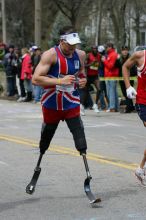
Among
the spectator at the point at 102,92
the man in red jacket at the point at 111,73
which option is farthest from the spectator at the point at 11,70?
the man in red jacket at the point at 111,73

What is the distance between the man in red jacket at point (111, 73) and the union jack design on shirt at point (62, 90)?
10396 mm

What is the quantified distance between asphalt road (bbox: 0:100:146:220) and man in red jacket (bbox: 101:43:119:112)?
10.7 ft

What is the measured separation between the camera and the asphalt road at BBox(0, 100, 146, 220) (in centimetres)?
644

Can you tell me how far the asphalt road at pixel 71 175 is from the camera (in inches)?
253

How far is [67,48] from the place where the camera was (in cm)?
673

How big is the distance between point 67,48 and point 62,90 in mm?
472

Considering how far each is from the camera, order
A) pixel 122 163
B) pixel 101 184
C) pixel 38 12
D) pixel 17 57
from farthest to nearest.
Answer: pixel 38 12 → pixel 17 57 → pixel 122 163 → pixel 101 184

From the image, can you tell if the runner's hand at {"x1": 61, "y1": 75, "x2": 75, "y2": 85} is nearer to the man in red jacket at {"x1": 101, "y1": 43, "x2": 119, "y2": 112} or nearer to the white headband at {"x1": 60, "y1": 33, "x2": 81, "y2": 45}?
the white headband at {"x1": 60, "y1": 33, "x2": 81, "y2": 45}

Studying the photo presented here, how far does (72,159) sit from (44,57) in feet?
10.3

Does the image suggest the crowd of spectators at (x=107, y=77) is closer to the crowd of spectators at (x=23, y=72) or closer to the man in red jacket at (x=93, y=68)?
the man in red jacket at (x=93, y=68)

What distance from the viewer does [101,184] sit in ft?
25.1

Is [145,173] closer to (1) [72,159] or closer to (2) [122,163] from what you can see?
(2) [122,163]

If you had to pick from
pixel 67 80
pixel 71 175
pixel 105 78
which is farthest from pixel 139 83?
pixel 105 78

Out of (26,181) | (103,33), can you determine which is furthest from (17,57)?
(103,33)
